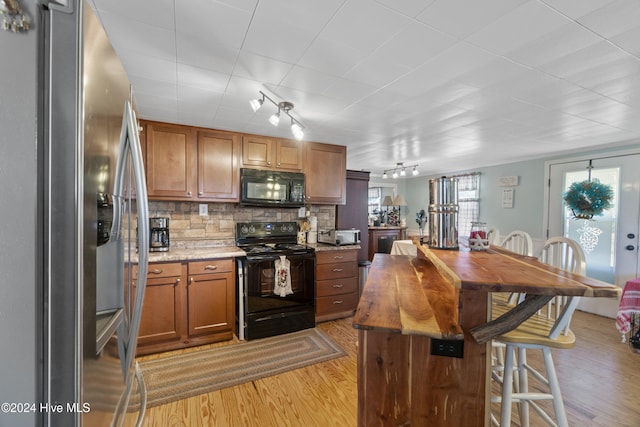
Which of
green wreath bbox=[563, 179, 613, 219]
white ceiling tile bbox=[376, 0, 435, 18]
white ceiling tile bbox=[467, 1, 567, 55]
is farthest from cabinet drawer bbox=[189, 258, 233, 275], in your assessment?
green wreath bbox=[563, 179, 613, 219]

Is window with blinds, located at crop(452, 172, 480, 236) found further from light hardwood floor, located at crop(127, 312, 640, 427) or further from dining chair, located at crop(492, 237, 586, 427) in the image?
dining chair, located at crop(492, 237, 586, 427)

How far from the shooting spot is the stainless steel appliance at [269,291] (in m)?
2.82

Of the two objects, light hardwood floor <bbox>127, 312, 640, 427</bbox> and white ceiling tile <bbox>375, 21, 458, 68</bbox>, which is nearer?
white ceiling tile <bbox>375, 21, 458, 68</bbox>

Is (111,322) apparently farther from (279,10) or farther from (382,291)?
(279,10)

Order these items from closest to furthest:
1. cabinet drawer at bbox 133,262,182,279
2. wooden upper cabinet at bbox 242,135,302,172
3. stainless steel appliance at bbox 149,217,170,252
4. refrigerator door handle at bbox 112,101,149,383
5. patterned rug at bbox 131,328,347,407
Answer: refrigerator door handle at bbox 112,101,149,383 → patterned rug at bbox 131,328,347,407 → cabinet drawer at bbox 133,262,182,279 → stainless steel appliance at bbox 149,217,170,252 → wooden upper cabinet at bbox 242,135,302,172

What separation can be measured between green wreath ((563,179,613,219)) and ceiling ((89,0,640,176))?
70 centimetres

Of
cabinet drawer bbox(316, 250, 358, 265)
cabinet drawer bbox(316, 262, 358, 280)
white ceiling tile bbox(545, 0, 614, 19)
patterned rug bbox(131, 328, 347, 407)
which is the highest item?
white ceiling tile bbox(545, 0, 614, 19)

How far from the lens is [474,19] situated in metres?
1.33

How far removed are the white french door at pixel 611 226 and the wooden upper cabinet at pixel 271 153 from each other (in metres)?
4.04

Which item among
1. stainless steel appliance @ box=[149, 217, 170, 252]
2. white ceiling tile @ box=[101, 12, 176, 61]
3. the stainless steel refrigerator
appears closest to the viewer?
the stainless steel refrigerator

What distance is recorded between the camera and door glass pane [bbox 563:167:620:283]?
11.7 feet

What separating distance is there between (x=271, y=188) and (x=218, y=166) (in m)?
0.65

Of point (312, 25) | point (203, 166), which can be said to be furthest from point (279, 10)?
point (203, 166)

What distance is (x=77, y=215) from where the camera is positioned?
1.82 feet
